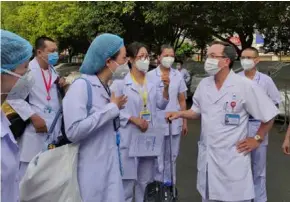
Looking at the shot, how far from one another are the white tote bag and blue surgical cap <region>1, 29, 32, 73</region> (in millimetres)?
826

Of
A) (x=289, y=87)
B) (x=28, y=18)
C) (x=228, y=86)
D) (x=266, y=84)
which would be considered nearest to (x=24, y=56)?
(x=228, y=86)

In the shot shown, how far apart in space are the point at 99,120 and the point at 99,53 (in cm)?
47

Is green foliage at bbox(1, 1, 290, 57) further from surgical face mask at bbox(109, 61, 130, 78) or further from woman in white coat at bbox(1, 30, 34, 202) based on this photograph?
woman in white coat at bbox(1, 30, 34, 202)

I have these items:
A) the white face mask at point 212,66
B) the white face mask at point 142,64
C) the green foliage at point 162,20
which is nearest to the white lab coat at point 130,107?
the white face mask at point 142,64

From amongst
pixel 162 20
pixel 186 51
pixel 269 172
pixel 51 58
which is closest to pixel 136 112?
pixel 51 58

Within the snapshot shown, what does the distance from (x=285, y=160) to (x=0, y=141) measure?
251 inches

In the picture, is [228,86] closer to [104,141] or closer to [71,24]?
[104,141]

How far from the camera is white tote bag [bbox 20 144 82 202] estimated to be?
10.1 ft

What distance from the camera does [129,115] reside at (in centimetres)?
471

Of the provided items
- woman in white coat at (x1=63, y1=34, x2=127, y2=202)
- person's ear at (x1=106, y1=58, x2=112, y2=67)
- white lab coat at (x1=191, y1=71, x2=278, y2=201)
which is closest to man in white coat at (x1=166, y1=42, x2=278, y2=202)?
white lab coat at (x1=191, y1=71, x2=278, y2=201)

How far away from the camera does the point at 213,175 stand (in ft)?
13.5

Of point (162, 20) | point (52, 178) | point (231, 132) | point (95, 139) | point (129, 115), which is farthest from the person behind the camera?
point (162, 20)

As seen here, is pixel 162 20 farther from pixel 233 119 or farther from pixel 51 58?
pixel 233 119

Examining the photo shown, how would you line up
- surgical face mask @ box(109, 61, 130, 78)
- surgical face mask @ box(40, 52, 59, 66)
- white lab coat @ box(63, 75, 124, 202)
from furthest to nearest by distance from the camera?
surgical face mask @ box(40, 52, 59, 66) → surgical face mask @ box(109, 61, 130, 78) → white lab coat @ box(63, 75, 124, 202)
